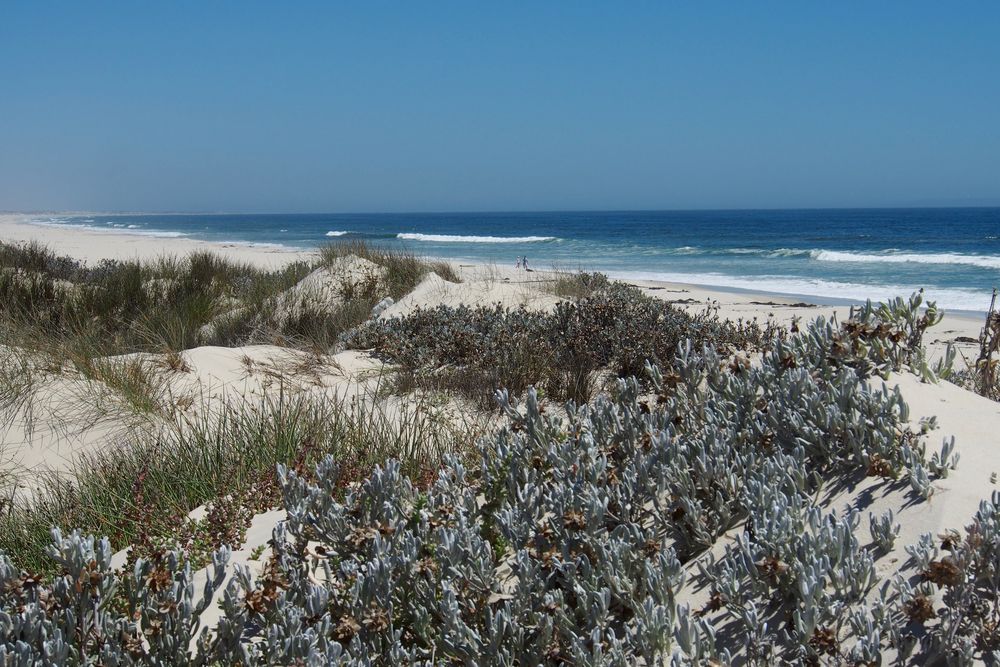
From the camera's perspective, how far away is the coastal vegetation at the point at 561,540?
2082 millimetres

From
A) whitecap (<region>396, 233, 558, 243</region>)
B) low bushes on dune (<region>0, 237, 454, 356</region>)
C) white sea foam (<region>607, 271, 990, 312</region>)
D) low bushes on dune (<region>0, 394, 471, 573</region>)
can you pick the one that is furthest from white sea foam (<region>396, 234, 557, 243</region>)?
low bushes on dune (<region>0, 394, 471, 573</region>)

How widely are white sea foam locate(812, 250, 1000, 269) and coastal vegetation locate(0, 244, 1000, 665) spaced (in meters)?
27.8

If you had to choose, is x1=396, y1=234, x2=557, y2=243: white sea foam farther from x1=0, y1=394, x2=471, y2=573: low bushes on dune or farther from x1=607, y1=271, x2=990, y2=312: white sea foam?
x1=0, y1=394, x2=471, y2=573: low bushes on dune

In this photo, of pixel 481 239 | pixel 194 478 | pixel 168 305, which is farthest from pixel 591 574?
pixel 481 239

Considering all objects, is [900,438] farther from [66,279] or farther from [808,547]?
[66,279]

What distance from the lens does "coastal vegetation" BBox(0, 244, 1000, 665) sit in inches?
82.0

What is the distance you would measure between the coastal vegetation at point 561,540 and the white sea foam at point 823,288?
44.9ft

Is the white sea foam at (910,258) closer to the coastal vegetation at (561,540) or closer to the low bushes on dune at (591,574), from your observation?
the coastal vegetation at (561,540)

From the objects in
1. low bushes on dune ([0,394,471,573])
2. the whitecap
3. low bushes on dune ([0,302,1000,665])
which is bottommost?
low bushes on dune ([0,394,471,573])

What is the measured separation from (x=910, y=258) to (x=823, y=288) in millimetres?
15120

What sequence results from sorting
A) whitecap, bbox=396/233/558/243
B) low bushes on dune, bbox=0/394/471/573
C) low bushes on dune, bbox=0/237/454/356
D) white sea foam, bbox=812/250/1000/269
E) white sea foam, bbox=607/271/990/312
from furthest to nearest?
whitecap, bbox=396/233/558/243
white sea foam, bbox=812/250/1000/269
white sea foam, bbox=607/271/990/312
low bushes on dune, bbox=0/237/454/356
low bushes on dune, bbox=0/394/471/573

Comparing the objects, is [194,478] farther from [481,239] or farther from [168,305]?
[481,239]

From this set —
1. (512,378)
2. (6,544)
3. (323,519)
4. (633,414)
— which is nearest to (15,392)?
(6,544)

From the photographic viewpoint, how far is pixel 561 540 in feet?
8.23
